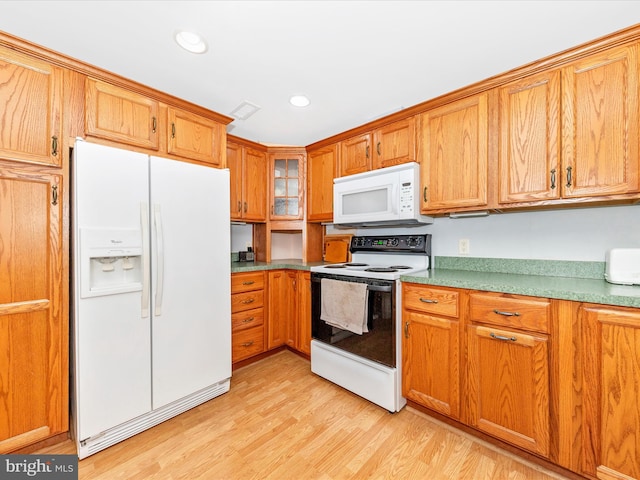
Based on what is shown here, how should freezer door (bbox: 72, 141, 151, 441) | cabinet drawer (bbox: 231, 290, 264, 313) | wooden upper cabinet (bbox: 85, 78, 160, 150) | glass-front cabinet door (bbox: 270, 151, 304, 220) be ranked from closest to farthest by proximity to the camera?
freezer door (bbox: 72, 141, 151, 441)
wooden upper cabinet (bbox: 85, 78, 160, 150)
cabinet drawer (bbox: 231, 290, 264, 313)
glass-front cabinet door (bbox: 270, 151, 304, 220)

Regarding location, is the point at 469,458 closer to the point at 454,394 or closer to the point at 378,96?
the point at 454,394

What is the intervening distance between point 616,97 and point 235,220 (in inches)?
106

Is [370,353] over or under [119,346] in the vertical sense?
under

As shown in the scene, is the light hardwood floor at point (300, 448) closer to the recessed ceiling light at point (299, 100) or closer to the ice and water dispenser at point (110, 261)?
the ice and water dispenser at point (110, 261)

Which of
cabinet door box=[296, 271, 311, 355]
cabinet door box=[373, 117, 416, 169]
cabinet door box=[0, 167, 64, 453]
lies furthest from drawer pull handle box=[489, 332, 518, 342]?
cabinet door box=[0, 167, 64, 453]

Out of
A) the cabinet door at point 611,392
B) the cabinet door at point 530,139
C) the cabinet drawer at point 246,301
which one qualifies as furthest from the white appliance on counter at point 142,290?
the cabinet door at point 611,392

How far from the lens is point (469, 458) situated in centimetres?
150

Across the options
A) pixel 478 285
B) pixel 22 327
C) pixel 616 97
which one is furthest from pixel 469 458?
pixel 22 327

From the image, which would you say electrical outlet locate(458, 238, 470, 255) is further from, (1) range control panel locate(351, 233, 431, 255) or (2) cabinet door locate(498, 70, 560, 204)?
(2) cabinet door locate(498, 70, 560, 204)

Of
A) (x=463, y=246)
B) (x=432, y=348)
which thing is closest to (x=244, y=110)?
(x=463, y=246)

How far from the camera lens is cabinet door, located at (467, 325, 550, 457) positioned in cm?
139

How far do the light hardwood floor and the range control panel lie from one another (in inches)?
45.8

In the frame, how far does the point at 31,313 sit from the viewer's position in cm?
146

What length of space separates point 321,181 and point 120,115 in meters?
1.66
